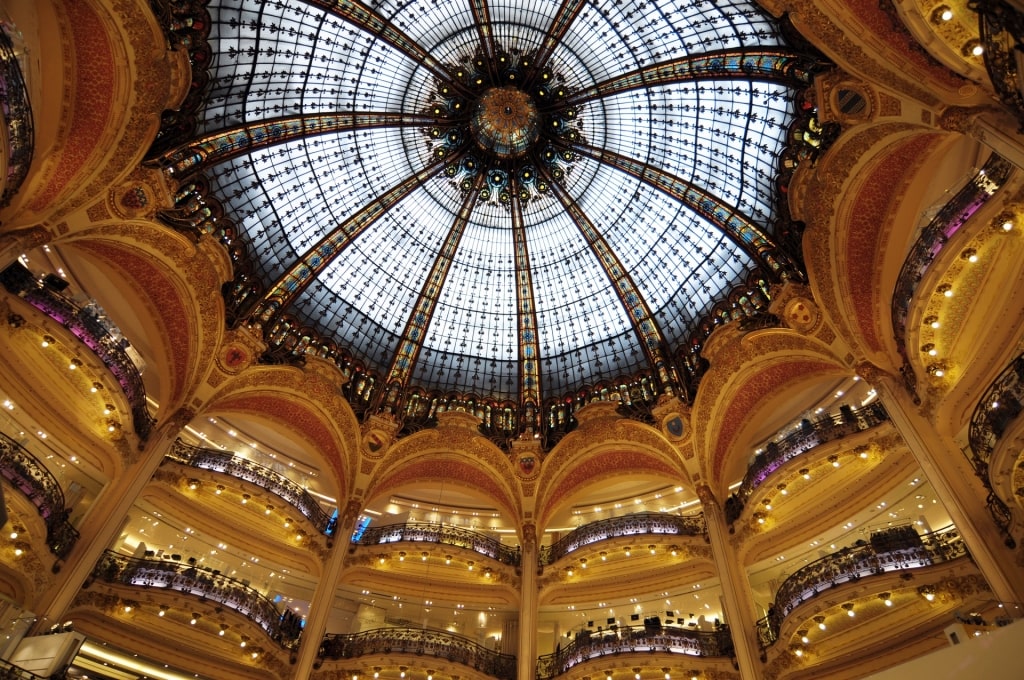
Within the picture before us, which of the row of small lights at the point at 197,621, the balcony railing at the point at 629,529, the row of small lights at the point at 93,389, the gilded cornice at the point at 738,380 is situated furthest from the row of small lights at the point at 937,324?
the row of small lights at the point at 93,389

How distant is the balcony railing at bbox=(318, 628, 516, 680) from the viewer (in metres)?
19.9

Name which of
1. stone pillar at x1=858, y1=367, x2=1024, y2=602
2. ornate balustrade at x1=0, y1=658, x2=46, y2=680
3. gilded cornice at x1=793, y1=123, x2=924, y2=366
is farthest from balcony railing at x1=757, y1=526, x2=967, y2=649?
ornate balustrade at x1=0, y1=658, x2=46, y2=680

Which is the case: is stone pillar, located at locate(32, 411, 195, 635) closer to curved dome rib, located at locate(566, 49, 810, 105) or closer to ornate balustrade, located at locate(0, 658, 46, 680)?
ornate balustrade, located at locate(0, 658, 46, 680)

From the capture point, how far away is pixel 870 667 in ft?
54.1

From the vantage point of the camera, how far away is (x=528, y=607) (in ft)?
70.7

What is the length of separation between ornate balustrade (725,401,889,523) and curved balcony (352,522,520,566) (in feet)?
27.4

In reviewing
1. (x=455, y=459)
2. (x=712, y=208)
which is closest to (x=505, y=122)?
(x=712, y=208)

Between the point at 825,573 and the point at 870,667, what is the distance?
2.53 m

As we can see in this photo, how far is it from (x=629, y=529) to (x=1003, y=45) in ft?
56.6

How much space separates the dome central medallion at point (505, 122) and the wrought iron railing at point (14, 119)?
14.0m

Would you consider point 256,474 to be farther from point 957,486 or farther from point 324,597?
point 957,486

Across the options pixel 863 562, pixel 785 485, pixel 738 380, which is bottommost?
pixel 863 562

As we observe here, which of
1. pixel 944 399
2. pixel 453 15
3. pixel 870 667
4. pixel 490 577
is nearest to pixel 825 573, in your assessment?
pixel 870 667

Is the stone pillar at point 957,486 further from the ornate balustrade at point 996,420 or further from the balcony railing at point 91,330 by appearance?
the balcony railing at point 91,330
